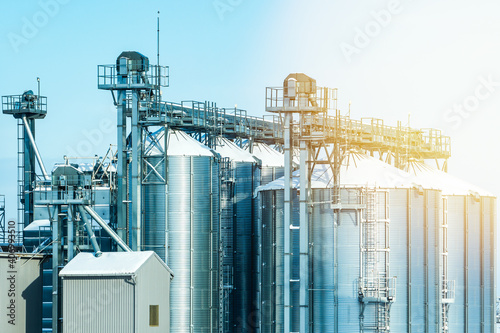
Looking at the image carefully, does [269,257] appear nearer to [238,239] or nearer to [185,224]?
[185,224]

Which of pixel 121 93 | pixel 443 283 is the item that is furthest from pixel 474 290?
pixel 121 93

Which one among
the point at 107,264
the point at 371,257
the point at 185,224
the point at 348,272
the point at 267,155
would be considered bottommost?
the point at 348,272

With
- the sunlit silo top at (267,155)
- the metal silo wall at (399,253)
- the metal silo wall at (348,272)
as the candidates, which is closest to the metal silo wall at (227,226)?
the sunlit silo top at (267,155)

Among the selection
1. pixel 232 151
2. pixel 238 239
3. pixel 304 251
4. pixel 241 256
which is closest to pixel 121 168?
pixel 232 151

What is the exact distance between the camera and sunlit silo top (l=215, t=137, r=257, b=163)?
75.0 metres

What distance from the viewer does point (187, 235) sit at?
66500mm

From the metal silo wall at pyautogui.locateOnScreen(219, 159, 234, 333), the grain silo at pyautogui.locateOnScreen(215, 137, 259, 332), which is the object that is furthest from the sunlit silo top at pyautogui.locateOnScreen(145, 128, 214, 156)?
the grain silo at pyautogui.locateOnScreen(215, 137, 259, 332)

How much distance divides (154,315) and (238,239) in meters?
17.2

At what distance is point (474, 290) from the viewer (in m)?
68.6

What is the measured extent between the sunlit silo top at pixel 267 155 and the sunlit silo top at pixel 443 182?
9.84 m

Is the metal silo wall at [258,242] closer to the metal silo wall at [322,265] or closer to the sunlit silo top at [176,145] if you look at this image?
the sunlit silo top at [176,145]

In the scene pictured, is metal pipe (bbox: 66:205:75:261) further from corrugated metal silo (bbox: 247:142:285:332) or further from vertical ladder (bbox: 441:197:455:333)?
vertical ladder (bbox: 441:197:455:333)

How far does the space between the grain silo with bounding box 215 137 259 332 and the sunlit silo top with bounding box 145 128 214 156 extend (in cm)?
561

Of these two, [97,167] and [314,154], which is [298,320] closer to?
[314,154]
